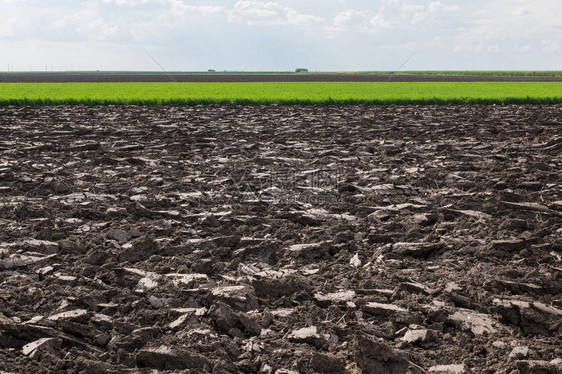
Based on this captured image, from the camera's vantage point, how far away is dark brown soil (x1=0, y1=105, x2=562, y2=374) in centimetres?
341

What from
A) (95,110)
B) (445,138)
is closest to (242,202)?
(445,138)

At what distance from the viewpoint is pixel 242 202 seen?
22.0 feet

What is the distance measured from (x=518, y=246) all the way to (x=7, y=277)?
179 inches

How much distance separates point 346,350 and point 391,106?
683 inches

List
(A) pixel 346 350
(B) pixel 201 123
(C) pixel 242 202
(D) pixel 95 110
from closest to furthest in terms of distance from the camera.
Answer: (A) pixel 346 350
(C) pixel 242 202
(B) pixel 201 123
(D) pixel 95 110

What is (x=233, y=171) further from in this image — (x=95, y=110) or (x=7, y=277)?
(x=95, y=110)

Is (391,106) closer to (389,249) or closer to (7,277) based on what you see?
(389,249)

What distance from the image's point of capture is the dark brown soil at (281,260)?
341 centimetres

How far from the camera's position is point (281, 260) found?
4.93 metres

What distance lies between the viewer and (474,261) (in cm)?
487

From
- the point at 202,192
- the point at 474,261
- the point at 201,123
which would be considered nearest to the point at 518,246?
the point at 474,261

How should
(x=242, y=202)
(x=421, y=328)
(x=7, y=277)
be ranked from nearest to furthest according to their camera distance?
(x=421, y=328), (x=7, y=277), (x=242, y=202)

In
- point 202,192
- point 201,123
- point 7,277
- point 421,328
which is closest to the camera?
point 421,328

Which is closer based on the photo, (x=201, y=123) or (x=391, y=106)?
(x=201, y=123)
